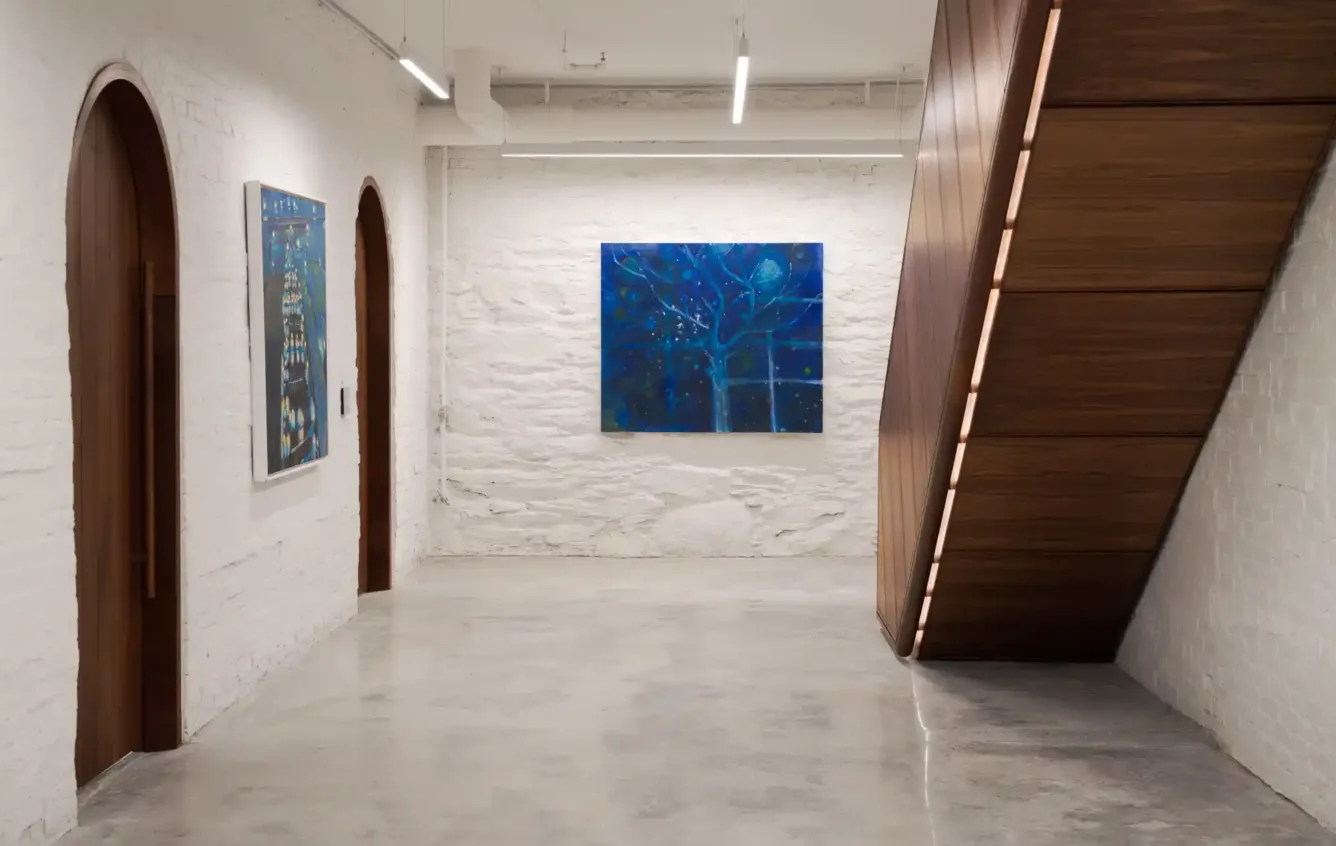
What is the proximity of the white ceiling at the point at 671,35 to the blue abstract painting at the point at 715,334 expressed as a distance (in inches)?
43.9

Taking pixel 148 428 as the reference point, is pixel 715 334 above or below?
above

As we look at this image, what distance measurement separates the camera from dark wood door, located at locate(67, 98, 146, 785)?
421cm

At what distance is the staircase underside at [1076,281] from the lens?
3297mm

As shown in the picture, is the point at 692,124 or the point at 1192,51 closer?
the point at 1192,51

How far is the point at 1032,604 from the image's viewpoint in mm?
5523

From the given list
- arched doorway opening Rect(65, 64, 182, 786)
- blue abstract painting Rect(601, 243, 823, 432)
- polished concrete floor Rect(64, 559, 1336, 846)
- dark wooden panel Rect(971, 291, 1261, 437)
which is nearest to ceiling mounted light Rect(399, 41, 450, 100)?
arched doorway opening Rect(65, 64, 182, 786)

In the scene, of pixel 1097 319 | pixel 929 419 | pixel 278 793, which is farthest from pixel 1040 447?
pixel 278 793

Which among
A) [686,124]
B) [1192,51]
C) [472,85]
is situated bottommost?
[1192,51]

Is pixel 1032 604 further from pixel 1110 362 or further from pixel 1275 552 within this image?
pixel 1110 362

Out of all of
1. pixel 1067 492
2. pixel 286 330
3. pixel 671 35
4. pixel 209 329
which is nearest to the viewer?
pixel 1067 492

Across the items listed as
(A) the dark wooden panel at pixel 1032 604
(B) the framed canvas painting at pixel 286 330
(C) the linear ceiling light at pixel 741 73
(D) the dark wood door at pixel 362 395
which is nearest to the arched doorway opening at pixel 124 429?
(B) the framed canvas painting at pixel 286 330

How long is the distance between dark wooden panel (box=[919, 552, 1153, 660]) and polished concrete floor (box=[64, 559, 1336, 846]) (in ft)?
0.43

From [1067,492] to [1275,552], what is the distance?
0.78m

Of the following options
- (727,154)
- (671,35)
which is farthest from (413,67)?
(727,154)
